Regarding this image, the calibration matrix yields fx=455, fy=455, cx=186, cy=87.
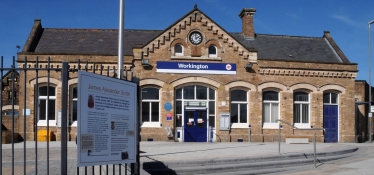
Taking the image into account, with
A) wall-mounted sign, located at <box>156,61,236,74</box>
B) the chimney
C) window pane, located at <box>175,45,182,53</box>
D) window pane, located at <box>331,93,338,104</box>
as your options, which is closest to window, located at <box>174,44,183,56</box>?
window pane, located at <box>175,45,182,53</box>

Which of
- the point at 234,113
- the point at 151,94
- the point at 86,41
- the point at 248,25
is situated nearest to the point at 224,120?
the point at 234,113

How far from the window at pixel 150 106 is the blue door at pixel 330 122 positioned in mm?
10844

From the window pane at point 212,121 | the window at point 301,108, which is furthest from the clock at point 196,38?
the window at point 301,108

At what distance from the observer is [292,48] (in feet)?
105

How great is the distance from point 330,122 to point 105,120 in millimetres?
25133

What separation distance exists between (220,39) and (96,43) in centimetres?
817

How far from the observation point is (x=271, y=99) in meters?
28.6

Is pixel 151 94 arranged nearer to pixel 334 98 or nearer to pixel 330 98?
pixel 330 98

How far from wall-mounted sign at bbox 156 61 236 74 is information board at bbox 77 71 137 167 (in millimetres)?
19499

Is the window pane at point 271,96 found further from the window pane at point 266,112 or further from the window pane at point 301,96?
the window pane at point 301,96

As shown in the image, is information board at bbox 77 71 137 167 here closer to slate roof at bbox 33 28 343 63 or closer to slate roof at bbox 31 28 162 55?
slate roof at bbox 33 28 343 63

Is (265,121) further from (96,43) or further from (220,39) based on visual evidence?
(96,43)

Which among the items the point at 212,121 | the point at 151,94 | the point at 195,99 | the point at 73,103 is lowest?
the point at 212,121

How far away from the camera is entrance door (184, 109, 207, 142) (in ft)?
90.1
